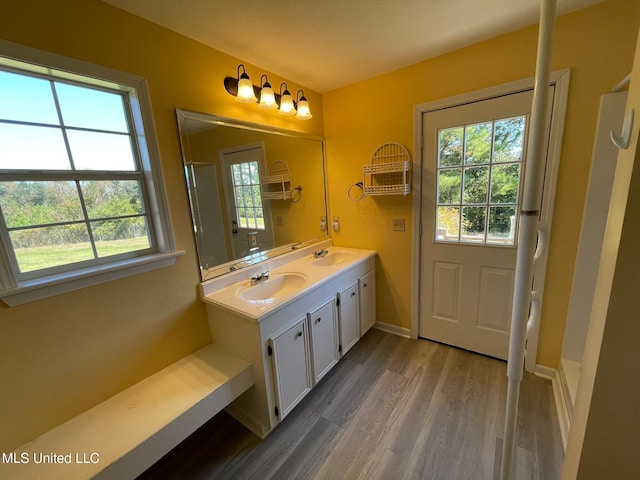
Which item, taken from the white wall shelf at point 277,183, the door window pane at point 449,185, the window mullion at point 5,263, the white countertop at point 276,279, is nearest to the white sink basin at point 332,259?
the white countertop at point 276,279

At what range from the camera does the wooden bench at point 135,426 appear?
102 centimetres

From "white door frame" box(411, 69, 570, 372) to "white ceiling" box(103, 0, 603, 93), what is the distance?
0.33 m

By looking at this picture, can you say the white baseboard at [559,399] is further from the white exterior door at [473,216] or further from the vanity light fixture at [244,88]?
the vanity light fixture at [244,88]

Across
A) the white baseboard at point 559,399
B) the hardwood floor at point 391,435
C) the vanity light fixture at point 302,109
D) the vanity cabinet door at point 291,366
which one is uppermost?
the vanity light fixture at point 302,109

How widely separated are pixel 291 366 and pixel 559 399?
5.54ft

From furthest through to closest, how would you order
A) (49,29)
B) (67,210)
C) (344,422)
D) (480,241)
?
1. (480,241)
2. (344,422)
3. (67,210)
4. (49,29)

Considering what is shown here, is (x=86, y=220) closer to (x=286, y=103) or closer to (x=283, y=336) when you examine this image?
(x=283, y=336)

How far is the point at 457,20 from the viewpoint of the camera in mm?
1503

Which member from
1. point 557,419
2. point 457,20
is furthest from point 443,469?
point 457,20

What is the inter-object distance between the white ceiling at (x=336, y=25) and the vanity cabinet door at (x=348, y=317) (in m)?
1.68

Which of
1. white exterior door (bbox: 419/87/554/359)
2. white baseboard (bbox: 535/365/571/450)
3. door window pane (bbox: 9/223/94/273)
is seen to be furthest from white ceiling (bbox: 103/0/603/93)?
white baseboard (bbox: 535/365/571/450)

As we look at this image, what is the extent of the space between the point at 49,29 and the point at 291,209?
1609 mm

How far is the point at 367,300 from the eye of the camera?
239cm

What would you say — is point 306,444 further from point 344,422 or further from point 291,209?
point 291,209
